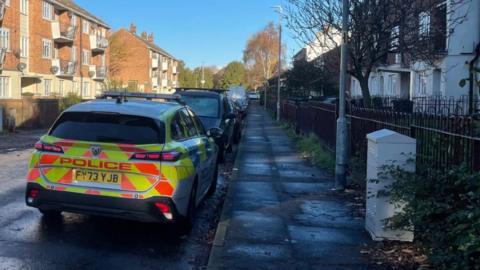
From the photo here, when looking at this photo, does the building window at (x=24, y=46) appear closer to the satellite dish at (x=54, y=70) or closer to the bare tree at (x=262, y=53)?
the satellite dish at (x=54, y=70)

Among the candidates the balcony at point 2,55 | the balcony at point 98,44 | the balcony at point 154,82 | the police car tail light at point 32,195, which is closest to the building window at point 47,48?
the balcony at point 2,55

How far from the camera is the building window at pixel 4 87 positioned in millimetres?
34375

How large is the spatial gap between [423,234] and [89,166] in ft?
11.4

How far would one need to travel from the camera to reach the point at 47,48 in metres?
42.8

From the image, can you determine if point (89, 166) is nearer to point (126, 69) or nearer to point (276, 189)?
point (276, 189)

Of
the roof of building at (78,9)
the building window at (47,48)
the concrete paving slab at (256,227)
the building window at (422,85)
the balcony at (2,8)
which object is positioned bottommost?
the concrete paving slab at (256,227)

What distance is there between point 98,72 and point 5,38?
774 inches

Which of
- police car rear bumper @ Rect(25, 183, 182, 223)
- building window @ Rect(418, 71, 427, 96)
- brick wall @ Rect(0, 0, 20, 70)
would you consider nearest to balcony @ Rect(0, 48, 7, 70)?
brick wall @ Rect(0, 0, 20, 70)

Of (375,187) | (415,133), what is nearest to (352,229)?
(375,187)

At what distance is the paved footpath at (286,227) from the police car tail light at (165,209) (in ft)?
1.91

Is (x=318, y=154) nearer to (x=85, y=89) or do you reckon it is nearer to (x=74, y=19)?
(x=74, y=19)

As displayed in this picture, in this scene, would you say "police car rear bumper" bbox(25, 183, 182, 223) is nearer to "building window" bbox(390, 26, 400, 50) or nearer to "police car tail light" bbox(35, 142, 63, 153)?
"police car tail light" bbox(35, 142, 63, 153)

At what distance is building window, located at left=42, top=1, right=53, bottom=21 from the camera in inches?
1628

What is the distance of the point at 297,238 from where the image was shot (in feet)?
21.2
